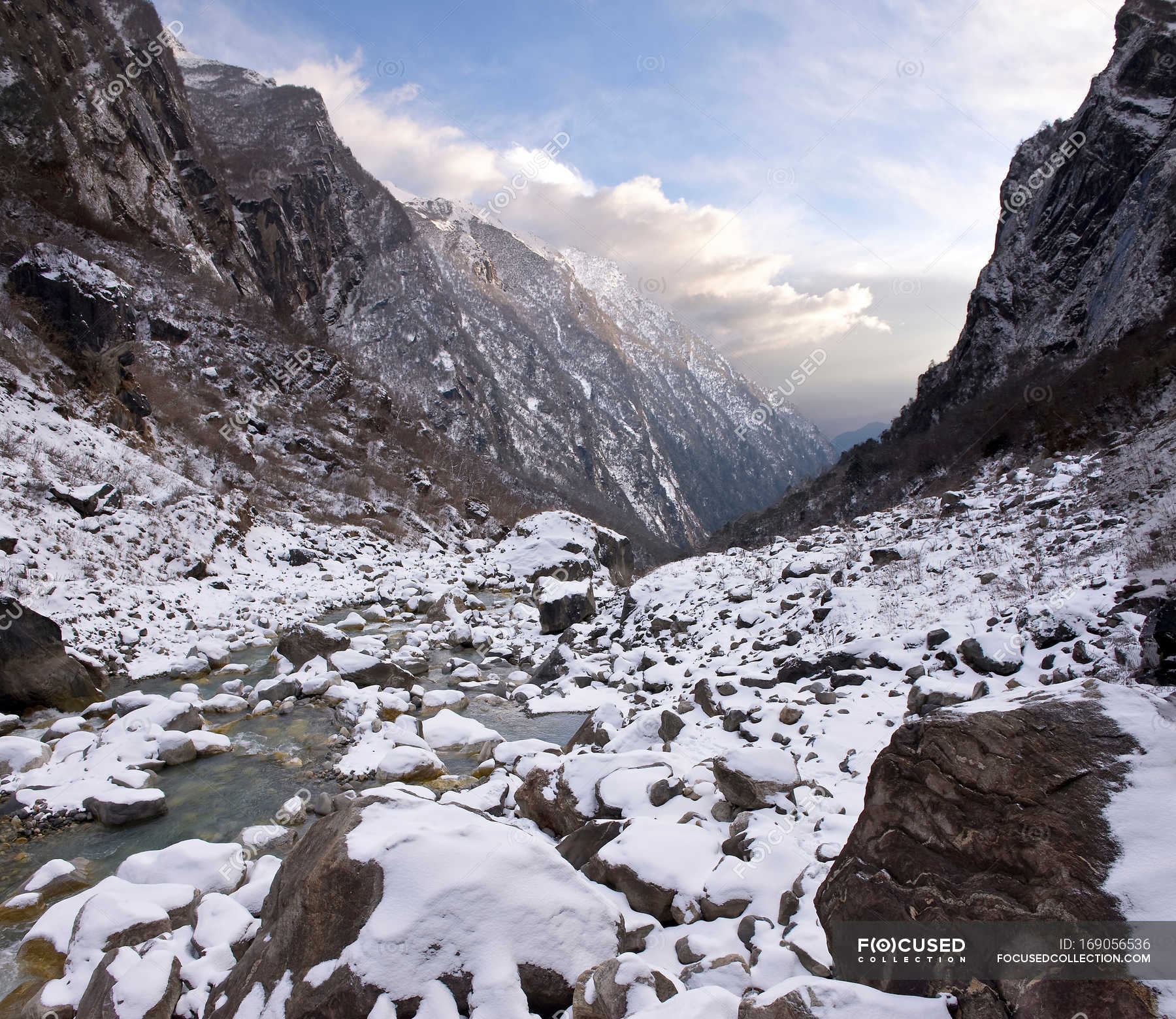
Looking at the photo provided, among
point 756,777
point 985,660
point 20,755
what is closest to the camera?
point 756,777

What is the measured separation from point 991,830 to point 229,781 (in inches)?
350

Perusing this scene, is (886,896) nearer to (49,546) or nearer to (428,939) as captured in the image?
(428,939)

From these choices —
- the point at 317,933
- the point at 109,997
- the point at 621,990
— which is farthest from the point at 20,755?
the point at 621,990

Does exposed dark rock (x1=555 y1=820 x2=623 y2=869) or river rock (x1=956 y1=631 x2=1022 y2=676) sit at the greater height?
river rock (x1=956 y1=631 x2=1022 y2=676)

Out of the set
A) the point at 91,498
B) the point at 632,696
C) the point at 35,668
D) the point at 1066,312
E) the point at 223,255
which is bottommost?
the point at 632,696

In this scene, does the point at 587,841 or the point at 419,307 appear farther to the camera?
the point at 419,307

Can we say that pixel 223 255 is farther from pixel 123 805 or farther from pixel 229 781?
pixel 123 805

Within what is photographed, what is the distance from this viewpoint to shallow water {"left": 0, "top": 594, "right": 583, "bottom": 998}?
6465 millimetres

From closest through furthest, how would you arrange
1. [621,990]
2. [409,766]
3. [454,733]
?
[621,990]
[409,766]
[454,733]

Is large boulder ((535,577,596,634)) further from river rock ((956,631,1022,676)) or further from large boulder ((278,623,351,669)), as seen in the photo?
river rock ((956,631,1022,676))

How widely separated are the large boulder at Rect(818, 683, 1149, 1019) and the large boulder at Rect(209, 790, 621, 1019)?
5.26 ft

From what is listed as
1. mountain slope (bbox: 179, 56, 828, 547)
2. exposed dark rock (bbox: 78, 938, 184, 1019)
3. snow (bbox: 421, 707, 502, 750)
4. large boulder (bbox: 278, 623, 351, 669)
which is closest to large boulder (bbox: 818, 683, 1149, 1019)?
exposed dark rock (bbox: 78, 938, 184, 1019)

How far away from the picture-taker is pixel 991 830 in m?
3.20

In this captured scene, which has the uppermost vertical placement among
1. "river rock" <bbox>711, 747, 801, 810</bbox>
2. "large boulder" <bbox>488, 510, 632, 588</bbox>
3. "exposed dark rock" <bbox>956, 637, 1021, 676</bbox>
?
"large boulder" <bbox>488, 510, 632, 588</bbox>
